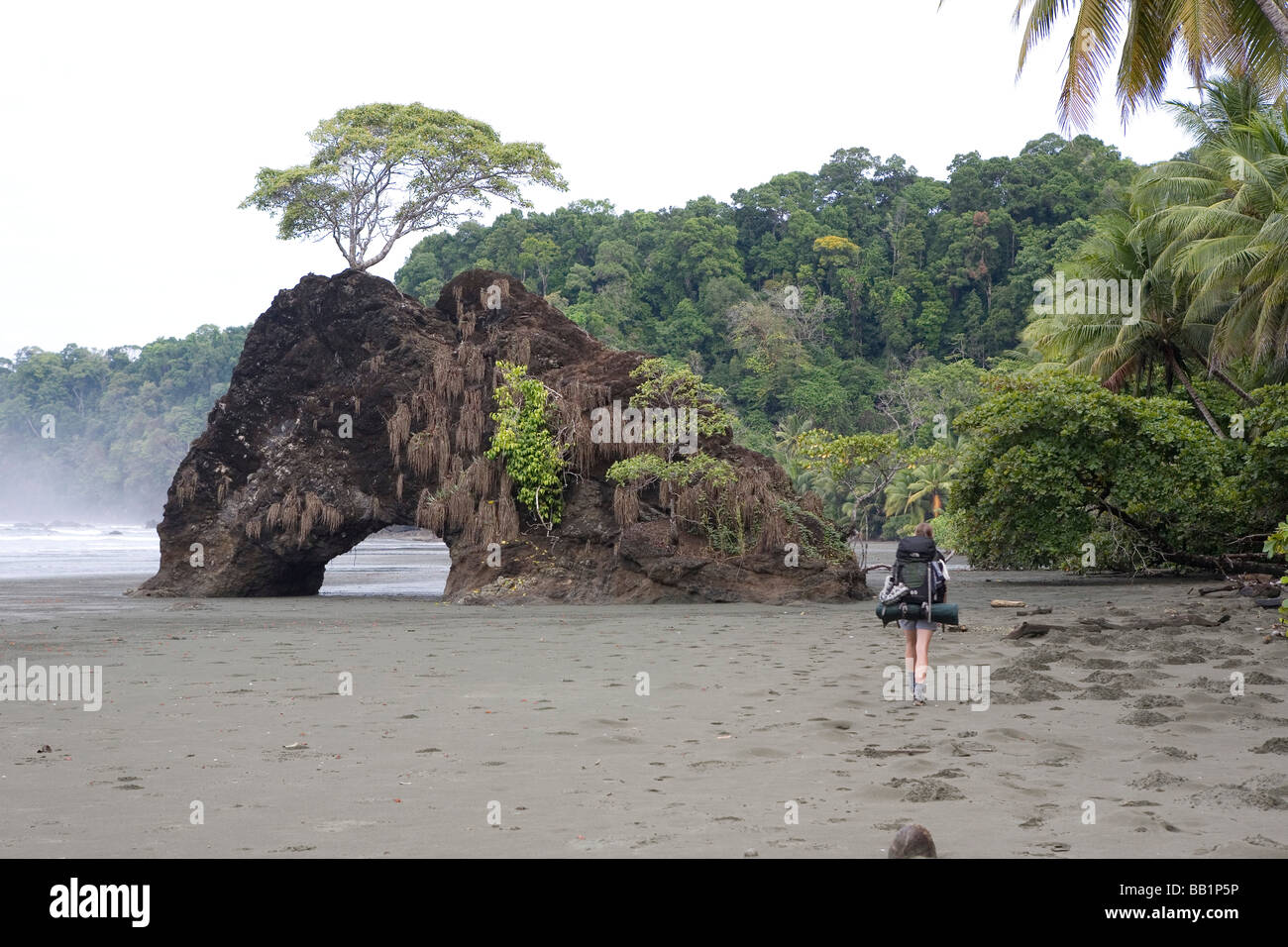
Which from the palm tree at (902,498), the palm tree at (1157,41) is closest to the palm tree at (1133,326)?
the palm tree at (1157,41)

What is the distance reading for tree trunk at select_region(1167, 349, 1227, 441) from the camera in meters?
27.1

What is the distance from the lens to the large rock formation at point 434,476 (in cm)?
2358

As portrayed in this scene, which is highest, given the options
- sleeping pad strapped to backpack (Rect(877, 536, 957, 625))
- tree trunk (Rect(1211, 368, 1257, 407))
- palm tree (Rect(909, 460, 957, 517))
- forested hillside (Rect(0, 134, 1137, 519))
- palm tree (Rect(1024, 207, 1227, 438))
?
forested hillside (Rect(0, 134, 1137, 519))

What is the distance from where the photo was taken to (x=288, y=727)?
29.3 ft

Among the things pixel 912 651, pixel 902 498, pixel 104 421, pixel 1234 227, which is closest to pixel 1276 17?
pixel 1234 227

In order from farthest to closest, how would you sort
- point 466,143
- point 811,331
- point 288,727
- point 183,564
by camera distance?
point 811,331 < point 466,143 < point 183,564 < point 288,727

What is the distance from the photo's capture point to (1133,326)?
97.0 ft

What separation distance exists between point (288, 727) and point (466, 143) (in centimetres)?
2980

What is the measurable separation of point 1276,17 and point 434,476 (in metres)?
18.2

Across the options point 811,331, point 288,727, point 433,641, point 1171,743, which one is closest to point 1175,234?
point 433,641

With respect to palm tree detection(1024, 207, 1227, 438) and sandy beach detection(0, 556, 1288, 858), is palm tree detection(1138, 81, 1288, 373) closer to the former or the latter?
palm tree detection(1024, 207, 1227, 438)

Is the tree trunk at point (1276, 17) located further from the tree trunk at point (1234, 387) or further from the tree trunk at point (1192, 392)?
the tree trunk at point (1234, 387)

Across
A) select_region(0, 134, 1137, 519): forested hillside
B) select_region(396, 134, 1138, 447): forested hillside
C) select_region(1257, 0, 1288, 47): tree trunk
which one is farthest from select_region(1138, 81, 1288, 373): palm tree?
select_region(396, 134, 1138, 447): forested hillside
